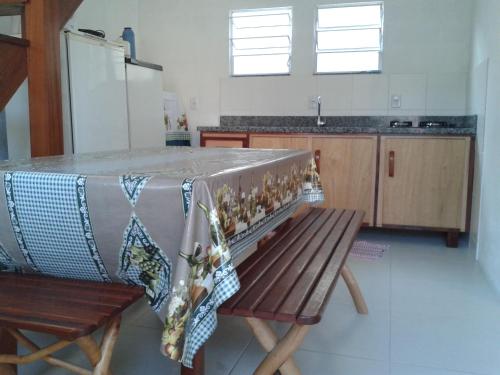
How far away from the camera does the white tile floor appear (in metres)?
1.62

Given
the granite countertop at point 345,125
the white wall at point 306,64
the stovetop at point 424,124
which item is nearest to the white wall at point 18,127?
the granite countertop at point 345,125

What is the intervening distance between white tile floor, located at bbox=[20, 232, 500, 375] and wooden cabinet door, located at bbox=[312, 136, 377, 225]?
86cm

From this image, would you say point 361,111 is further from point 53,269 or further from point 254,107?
point 53,269

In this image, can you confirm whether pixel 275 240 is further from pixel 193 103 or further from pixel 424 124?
pixel 193 103

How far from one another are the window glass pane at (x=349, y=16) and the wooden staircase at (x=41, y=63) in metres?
2.17

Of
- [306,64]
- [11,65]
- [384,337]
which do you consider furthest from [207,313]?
[306,64]

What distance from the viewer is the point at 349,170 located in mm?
3375

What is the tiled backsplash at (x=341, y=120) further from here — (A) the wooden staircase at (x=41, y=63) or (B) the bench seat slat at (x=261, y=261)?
(B) the bench seat slat at (x=261, y=261)

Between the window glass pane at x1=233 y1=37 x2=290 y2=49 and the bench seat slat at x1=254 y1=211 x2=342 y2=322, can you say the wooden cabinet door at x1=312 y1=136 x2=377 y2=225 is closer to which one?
the window glass pane at x1=233 y1=37 x2=290 y2=49

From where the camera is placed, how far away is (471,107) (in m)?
3.36

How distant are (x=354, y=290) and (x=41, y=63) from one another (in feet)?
6.85

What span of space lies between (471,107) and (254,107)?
181cm

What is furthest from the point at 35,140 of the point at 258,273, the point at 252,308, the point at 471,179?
the point at 471,179

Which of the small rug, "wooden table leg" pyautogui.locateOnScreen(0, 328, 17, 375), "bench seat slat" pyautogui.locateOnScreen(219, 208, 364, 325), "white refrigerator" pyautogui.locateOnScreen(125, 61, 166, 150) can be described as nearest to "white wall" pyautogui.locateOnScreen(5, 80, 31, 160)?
"white refrigerator" pyautogui.locateOnScreen(125, 61, 166, 150)
